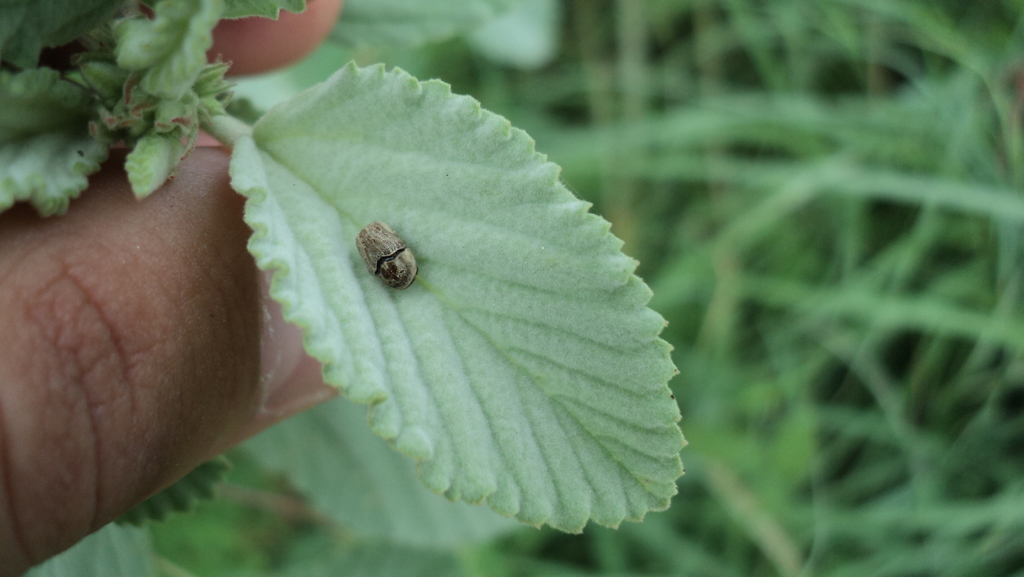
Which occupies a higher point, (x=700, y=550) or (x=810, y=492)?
(x=810, y=492)

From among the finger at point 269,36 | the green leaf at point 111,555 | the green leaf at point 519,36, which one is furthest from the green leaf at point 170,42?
the green leaf at point 519,36

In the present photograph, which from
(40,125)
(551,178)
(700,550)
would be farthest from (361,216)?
(700,550)

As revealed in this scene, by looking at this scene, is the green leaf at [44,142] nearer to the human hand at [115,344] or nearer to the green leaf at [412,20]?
the human hand at [115,344]

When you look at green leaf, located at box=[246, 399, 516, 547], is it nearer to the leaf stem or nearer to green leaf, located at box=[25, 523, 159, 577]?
green leaf, located at box=[25, 523, 159, 577]

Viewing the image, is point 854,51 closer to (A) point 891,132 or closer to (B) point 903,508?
(A) point 891,132

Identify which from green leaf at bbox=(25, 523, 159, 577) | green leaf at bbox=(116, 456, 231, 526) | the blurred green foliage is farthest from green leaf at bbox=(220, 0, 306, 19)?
the blurred green foliage
